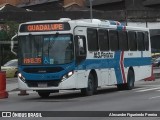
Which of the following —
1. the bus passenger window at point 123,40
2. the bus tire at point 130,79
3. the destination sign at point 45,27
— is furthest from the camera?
the bus tire at point 130,79

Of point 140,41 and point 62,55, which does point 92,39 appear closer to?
point 62,55

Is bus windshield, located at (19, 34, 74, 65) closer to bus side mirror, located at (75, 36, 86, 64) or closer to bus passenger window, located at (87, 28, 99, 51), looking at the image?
bus side mirror, located at (75, 36, 86, 64)

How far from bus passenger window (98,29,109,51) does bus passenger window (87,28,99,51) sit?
1.32 ft

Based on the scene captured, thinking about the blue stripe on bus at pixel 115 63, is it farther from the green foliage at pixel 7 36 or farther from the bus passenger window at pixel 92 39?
the green foliage at pixel 7 36

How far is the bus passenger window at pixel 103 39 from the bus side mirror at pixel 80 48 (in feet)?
5.63

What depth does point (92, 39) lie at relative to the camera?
23438 mm


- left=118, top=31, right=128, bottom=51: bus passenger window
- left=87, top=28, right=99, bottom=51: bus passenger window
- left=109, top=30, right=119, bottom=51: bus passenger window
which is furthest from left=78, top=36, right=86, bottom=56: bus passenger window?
left=118, top=31, right=128, bottom=51: bus passenger window

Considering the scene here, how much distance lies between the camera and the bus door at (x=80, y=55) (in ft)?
72.2

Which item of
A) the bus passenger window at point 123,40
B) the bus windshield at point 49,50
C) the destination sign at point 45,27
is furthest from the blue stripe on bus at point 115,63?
the destination sign at point 45,27

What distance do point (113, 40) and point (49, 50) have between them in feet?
15.2

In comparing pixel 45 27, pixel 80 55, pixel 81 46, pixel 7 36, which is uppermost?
pixel 7 36

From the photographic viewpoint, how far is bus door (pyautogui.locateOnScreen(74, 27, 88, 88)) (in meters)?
22.0

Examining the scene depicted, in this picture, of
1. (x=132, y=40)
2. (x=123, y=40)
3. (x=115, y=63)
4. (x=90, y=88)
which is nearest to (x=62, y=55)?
(x=90, y=88)

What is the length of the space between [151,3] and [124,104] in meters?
59.8
